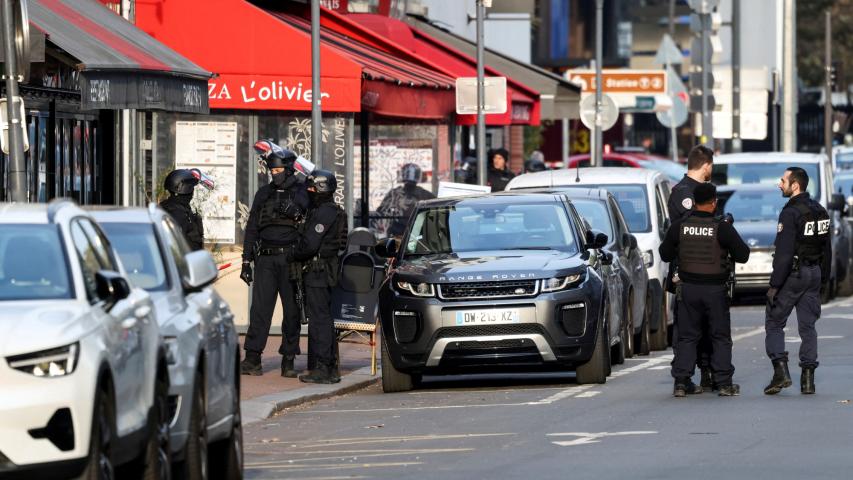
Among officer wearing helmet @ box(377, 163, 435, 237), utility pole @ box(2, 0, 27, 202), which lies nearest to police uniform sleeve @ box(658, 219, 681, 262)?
utility pole @ box(2, 0, 27, 202)

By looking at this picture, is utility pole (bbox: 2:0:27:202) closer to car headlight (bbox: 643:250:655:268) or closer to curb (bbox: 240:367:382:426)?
curb (bbox: 240:367:382:426)

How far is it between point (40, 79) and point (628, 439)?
8855 mm

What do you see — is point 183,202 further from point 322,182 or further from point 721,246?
point 721,246

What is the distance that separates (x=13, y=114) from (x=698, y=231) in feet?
17.8

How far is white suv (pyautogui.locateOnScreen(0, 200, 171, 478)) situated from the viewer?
830cm

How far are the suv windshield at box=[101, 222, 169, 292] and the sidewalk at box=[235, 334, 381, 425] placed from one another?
4616 millimetres

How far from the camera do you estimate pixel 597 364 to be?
17312 mm

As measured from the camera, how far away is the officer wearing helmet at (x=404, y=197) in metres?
26.2

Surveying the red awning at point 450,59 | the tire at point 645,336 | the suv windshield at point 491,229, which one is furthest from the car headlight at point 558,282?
the red awning at point 450,59

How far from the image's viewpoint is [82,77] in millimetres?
18109

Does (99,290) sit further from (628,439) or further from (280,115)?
(280,115)

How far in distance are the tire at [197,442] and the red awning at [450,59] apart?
1992 cm

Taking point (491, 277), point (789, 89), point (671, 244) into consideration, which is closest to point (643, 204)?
point (491, 277)

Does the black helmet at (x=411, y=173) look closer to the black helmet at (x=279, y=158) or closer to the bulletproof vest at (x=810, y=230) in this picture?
the black helmet at (x=279, y=158)
